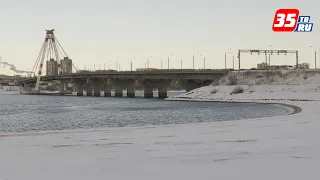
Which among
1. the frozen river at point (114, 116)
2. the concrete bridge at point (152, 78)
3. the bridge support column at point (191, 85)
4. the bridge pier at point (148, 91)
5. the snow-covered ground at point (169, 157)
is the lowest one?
the frozen river at point (114, 116)

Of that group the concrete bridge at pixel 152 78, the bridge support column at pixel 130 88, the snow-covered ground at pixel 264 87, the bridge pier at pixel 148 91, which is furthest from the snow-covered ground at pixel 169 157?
the bridge support column at pixel 130 88

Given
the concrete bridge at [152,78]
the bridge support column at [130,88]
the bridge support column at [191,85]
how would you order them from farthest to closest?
the bridge support column at [130,88] → the bridge support column at [191,85] → the concrete bridge at [152,78]

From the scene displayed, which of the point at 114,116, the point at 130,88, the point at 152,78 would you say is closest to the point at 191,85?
the point at 152,78

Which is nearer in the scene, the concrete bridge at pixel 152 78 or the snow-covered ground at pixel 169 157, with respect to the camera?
the snow-covered ground at pixel 169 157

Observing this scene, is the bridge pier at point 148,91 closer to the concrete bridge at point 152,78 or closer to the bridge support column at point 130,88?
the concrete bridge at point 152,78

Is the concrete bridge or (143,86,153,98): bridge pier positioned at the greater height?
the concrete bridge

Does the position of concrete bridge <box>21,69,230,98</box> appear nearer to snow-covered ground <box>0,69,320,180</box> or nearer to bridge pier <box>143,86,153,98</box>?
bridge pier <box>143,86,153,98</box>

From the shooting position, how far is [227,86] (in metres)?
124

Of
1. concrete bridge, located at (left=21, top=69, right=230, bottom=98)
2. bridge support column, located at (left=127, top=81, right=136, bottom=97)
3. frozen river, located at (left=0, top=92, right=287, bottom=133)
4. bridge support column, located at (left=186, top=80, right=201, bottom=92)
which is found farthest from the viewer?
bridge support column, located at (left=127, top=81, right=136, bottom=97)

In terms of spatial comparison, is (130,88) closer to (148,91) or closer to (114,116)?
(148,91)

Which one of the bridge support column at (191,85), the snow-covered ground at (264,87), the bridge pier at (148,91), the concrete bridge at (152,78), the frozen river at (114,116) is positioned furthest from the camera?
the bridge pier at (148,91)

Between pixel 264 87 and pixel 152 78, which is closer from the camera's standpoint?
pixel 264 87

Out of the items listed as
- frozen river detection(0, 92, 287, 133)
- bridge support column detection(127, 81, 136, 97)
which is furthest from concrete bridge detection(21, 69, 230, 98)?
frozen river detection(0, 92, 287, 133)

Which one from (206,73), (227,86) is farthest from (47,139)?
(206,73)
